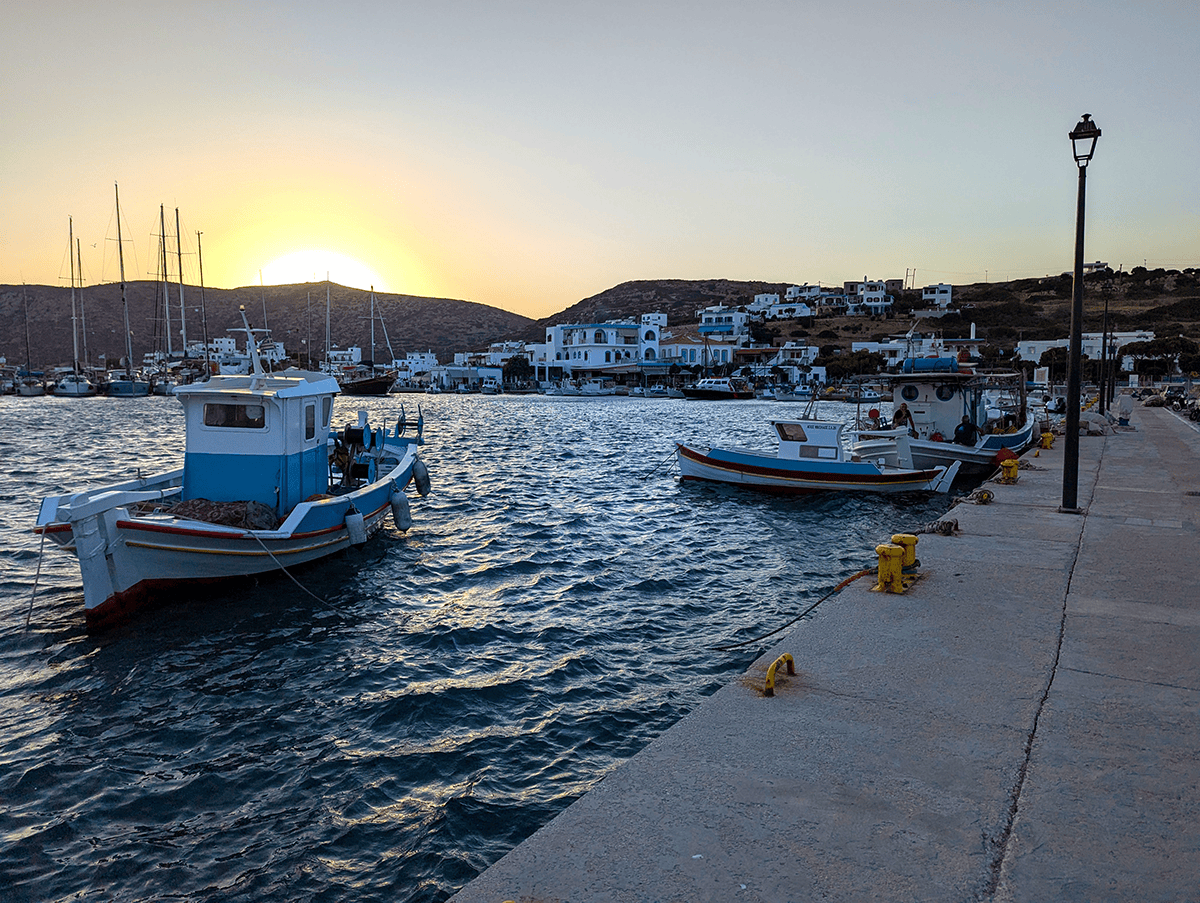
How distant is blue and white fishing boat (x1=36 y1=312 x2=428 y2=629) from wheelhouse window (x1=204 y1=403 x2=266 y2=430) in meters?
0.02

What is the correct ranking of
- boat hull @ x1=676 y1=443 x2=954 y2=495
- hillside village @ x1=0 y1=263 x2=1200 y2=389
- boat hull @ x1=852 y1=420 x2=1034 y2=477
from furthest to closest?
hillside village @ x1=0 y1=263 x2=1200 y2=389
boat hull @ x1=852 y1=420 x2=1034 y2=477
boat hull @ x1=676 y1=443 x2=954 y2=495

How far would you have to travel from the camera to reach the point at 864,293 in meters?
136

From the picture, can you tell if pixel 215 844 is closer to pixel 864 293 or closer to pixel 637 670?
pixel 637 670

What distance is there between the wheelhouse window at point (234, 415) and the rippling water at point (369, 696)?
2.71 m

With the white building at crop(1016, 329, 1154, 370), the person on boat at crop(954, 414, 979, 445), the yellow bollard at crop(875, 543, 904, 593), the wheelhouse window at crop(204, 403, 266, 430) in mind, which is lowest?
the yellow bollard at crop(875, 543, 904, 593)

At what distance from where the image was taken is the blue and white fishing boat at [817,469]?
21.8 metres

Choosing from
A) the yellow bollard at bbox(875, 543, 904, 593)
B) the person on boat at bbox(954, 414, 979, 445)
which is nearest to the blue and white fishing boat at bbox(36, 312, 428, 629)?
the yellow bollard at bbox(875, 543, 904, 593)

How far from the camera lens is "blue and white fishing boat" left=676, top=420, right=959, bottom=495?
21.8 m

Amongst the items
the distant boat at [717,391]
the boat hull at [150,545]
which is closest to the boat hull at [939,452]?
the boat hull at [150,545]

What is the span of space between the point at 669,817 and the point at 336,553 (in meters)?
11.5

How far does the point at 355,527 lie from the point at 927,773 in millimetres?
11094

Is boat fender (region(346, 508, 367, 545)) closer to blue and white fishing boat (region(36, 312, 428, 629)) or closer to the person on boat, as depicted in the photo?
blue and white fishing boat (region(36, 312, 428, 629))

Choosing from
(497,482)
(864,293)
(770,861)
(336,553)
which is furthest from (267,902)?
(864,293)

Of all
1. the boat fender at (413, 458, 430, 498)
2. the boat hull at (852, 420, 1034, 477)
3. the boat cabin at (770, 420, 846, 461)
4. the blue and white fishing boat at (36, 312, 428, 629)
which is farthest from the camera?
the boat hull at (852, 420, 1034, 477)
